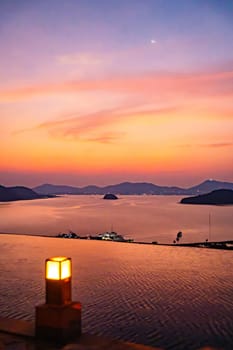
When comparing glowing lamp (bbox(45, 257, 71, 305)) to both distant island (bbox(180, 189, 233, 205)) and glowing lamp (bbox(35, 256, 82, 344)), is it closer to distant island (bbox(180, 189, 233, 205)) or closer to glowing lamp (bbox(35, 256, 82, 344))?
glowing lamp (bbox(35, 256, 82, 344))

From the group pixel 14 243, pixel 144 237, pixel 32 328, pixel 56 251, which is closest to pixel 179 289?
pixel 32 328

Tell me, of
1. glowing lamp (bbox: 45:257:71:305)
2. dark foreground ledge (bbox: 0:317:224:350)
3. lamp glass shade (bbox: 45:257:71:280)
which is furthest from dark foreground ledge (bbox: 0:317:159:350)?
lamp glass shade (bbox: 45:257:71:280)

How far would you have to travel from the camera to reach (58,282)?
2961mm

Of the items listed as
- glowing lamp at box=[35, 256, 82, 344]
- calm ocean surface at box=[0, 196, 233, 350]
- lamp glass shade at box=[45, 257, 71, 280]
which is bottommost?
calm ocean surface at box=[0, 196, 233, 350]

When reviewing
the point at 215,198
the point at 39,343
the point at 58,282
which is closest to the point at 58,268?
the point at 58,282

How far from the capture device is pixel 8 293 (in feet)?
19.1

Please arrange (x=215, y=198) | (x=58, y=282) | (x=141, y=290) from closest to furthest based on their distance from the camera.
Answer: (x=58, y=282)
(x=141, y=290)
(x=215, y=198)

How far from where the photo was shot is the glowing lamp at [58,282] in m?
2.95

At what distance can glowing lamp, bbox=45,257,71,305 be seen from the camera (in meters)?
2.95

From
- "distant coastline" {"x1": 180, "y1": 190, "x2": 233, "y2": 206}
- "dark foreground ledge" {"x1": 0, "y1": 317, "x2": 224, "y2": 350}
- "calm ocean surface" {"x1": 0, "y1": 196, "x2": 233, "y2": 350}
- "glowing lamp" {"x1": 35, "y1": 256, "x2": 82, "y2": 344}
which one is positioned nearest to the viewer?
"dark foreground ledge" {"x1": 0, "y1": 317, "x2": 224, "y2": 350}

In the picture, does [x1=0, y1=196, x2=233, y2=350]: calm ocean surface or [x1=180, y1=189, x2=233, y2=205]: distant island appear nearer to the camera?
[x1=0, y1=196, x2=233, y2=350]: calm ocean surface

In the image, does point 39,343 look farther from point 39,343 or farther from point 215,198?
point 215,198

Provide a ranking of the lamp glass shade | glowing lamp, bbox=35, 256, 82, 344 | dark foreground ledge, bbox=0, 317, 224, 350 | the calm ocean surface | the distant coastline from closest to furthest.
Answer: dark foreground ledge, bbox=0, 317, 224, 350 → glowing lamp, bbox=35, 256, 82, 344 → the lamp glass shade → the calm ocean surface → the distant coastline

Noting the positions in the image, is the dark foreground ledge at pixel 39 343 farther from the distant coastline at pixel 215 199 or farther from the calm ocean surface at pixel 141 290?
the distant coastline at pixel 215 199
